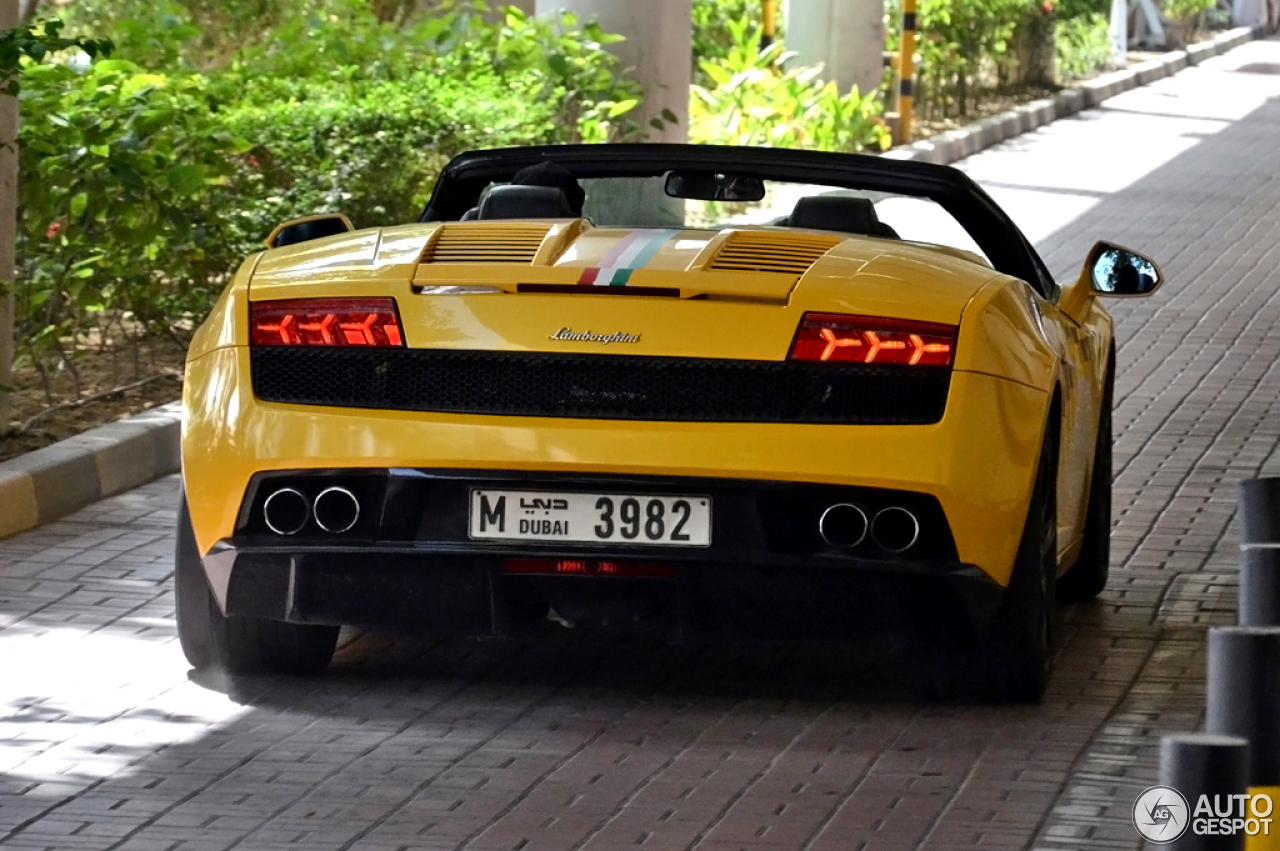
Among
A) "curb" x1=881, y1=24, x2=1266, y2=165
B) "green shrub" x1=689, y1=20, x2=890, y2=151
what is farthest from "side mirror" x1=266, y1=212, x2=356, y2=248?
"green shrub" x1=689, y1=20, x2=890, y2=151

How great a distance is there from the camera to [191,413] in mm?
5613

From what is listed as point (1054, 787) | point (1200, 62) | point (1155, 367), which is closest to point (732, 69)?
point (1155, 367)

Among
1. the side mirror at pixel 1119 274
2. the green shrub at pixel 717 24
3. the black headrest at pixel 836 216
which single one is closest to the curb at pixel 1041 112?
the green shrub at pixel 717 24

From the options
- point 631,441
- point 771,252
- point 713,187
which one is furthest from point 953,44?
point 631,441

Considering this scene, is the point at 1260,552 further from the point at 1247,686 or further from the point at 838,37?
the point at 838,37

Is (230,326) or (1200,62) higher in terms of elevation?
(230,326)

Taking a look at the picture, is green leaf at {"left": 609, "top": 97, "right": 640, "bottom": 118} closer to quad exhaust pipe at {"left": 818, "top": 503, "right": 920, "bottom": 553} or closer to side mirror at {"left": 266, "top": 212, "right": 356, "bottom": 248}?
side mirror at {"left": 266, "top": 212, "right": 356, "bottom": 248}

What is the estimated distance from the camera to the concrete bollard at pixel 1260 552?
4789 mm

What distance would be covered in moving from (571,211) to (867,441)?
1.42 meters

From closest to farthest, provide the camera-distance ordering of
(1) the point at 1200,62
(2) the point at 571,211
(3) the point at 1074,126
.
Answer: (2) the point at 571,211, (3) the point at 1074,126, (1) the point at 1200,62

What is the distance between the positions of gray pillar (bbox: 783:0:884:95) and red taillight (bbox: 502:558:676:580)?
17.2 metres

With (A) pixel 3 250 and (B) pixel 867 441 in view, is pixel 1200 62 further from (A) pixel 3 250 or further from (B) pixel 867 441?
(B) pixel 867 441

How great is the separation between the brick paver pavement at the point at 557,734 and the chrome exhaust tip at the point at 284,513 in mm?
439

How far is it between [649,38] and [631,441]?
38.1 feet
